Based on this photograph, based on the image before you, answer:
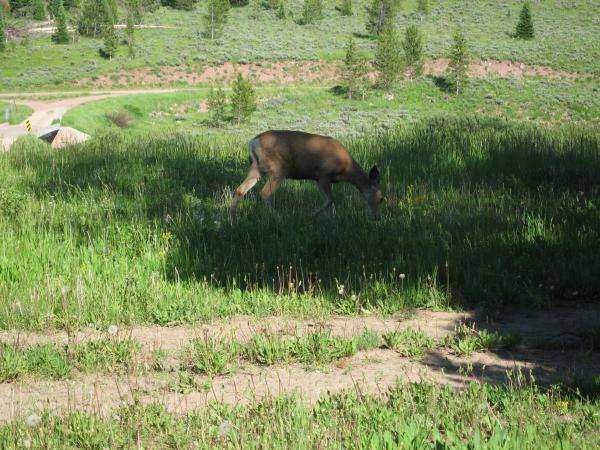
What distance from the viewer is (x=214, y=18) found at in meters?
74.9

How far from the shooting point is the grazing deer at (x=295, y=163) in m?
10.9

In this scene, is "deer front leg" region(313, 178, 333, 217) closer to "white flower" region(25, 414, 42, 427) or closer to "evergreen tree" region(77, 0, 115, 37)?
"white flower" region(25, 414, 42, 427)

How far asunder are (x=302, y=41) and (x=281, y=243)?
67.5 m

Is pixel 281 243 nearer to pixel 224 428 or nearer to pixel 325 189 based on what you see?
pixel 325 189

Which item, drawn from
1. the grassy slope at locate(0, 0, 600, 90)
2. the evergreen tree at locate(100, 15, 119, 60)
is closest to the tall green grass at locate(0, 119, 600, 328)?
the grassy slope at locate(0, 0, 600, 90)

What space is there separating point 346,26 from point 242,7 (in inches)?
783

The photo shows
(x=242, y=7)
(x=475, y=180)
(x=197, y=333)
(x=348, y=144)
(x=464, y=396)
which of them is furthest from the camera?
(x=242, y=7)

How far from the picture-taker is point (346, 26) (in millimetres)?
82062

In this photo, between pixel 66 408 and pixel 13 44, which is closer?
pixel 66 408

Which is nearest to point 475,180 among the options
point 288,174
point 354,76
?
point 288,174

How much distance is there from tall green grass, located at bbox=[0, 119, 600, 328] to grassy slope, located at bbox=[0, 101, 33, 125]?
25.4 meters

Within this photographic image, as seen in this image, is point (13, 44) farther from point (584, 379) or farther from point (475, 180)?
point (584, 379)

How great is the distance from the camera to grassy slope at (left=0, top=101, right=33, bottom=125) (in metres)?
36.1

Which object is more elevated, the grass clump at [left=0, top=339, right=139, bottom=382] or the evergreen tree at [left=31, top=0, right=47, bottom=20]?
the evergreen tree at [left=31, top=0, right=47, bottom=20]
